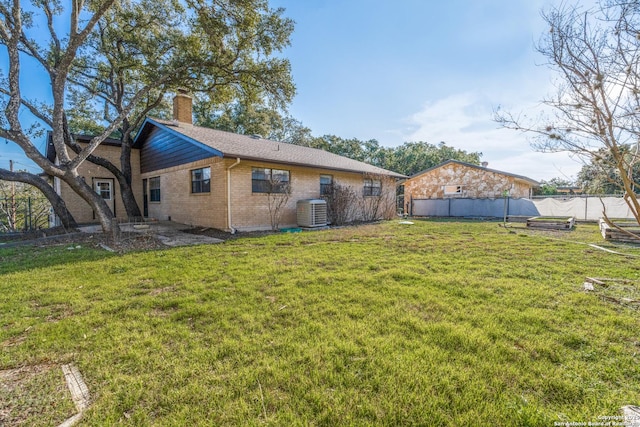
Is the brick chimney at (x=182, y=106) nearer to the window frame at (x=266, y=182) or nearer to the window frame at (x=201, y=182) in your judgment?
the window frame at (x=201, y=182)

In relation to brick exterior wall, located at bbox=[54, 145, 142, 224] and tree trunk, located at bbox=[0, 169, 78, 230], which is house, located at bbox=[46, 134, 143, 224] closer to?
brick exterior wall, located at bbox=[54, 145, 142, 224]

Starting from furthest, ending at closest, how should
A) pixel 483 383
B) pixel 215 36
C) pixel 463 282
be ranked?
pixel 215 36 → pixel 463 282 → pixel 483 383

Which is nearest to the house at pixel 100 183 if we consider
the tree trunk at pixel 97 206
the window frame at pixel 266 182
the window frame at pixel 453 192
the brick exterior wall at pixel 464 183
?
the tree trunk at pixel 97 206

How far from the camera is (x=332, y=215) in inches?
480

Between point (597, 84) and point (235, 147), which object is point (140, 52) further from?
point (597, 84)

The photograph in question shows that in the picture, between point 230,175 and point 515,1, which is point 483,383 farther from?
point 230,175

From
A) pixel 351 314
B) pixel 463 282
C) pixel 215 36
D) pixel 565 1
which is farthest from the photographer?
pixel 215 36

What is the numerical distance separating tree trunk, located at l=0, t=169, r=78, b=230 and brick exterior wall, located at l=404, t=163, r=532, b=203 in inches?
785

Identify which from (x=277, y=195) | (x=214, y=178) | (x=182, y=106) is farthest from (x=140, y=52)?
(x=277, y=195)

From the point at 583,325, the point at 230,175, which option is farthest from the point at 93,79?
the point at 583,325

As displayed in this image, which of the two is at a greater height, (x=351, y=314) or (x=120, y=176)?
(x=120, y=176)

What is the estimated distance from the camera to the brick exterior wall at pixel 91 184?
1259cm

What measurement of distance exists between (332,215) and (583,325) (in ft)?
32.0

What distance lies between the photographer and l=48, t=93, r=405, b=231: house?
9570mm
